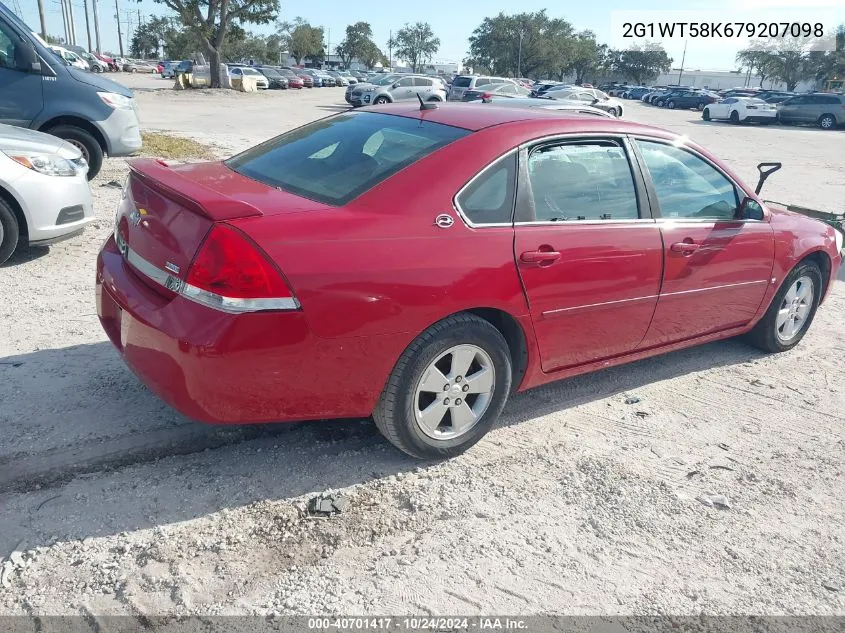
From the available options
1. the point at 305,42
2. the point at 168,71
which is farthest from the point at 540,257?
the point at 305,42

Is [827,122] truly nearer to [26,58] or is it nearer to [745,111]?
[745,111]

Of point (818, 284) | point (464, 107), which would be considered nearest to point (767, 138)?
point (818, 284)

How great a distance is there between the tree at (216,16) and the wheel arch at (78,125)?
104 ft

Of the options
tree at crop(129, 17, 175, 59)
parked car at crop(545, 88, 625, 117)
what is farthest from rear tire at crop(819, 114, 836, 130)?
tree at crop(129, 17, 175, 59)

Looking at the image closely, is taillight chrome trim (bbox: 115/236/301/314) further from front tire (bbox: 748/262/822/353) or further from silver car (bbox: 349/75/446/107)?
silver car (bbox: 349/75/446/107)

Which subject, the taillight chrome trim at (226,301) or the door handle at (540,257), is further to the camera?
the door handle at (540,257)

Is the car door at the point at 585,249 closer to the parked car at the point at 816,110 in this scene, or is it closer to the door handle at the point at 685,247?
the door handle at the point at 685,247

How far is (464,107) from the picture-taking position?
4.03 meters

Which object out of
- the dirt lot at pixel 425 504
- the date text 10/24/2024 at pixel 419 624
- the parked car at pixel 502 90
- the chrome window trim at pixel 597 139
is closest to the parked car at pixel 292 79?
the parked car at pixel 502 90

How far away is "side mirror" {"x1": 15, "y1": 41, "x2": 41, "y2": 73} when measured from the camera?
831cm

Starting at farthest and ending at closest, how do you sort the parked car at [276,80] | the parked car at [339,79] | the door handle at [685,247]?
the parked car at [339,79]
the parked car at [276,80]
the door handle at [685,247]

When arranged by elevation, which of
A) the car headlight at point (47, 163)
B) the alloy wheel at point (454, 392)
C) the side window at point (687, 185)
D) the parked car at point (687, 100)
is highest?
the side window at point (687, 185)

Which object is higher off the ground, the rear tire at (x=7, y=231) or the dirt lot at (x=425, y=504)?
the rear tire at (x=7, y=231)

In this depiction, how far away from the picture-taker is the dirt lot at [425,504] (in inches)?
101
